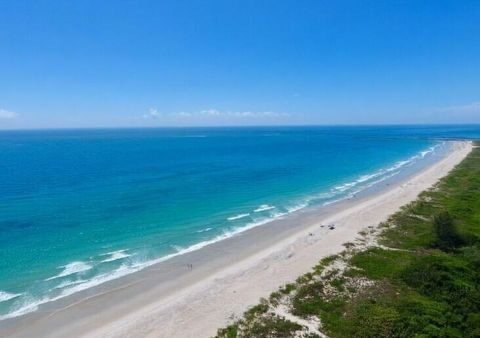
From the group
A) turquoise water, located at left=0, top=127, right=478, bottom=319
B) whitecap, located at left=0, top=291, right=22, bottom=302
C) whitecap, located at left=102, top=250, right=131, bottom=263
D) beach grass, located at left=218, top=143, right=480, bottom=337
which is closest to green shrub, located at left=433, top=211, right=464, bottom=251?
beach grass, located at left=218, top=143, right=480, bottom=337

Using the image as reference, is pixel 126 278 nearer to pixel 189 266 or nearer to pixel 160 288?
pixel 160 288

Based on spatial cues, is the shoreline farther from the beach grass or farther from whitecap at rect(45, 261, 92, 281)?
whitecap at rect(45, 261, 92, 281)

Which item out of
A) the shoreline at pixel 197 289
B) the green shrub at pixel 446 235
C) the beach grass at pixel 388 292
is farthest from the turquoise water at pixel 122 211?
the green shrub at pixel 446 235

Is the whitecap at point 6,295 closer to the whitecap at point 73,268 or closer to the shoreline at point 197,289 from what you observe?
the whitecap at point 73,268

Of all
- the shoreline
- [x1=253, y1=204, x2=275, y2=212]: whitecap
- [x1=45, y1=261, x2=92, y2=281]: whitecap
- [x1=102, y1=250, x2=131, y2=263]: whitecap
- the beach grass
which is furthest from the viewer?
[x1=253, y1=204, x2=275, y2=212]: whitecap

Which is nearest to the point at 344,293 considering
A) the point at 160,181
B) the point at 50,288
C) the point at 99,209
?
the point at 50,288

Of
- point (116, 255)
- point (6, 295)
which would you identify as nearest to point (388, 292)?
point (116, 255)

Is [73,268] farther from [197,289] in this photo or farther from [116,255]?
[197,289]
